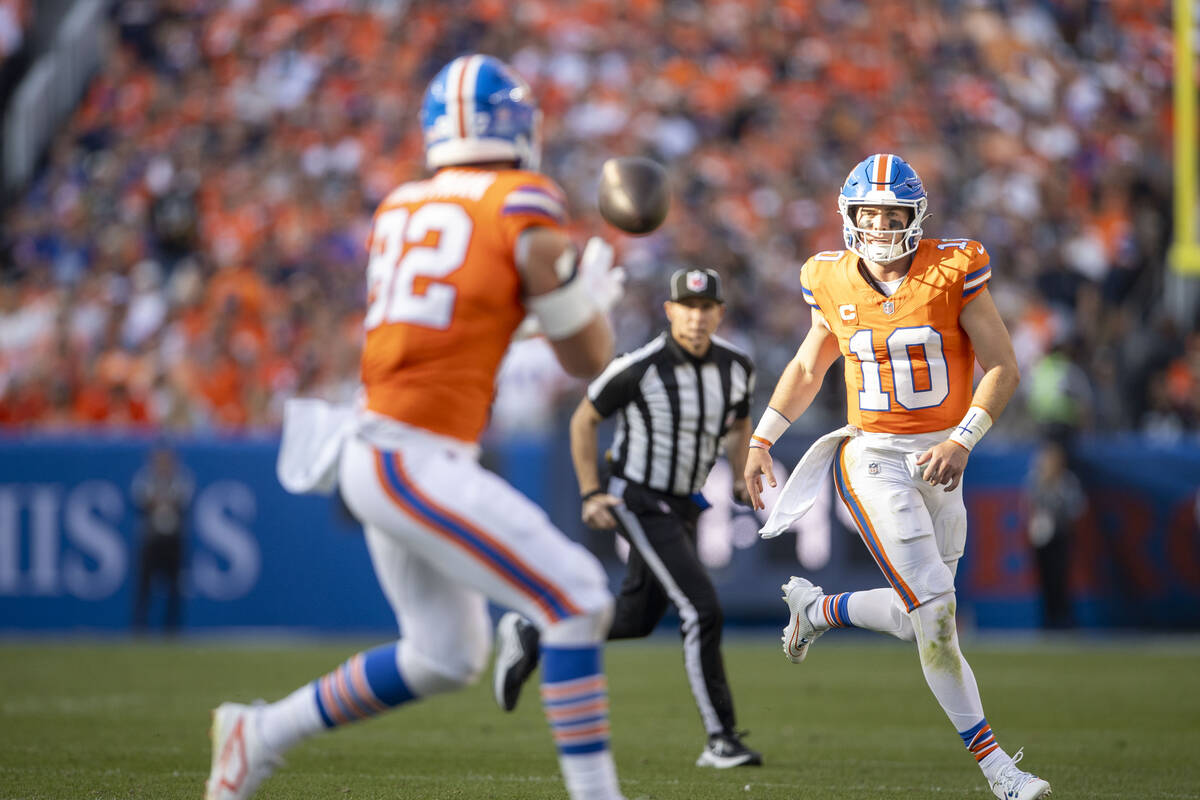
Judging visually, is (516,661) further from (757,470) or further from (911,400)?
(911,400)

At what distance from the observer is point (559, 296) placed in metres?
3.86

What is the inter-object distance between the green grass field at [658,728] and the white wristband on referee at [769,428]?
3.98 ft

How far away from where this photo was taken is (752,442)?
231 inches

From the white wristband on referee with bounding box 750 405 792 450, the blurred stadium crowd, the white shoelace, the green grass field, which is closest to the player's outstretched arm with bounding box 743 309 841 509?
the white wristband on referee with bounding box 750 405 792 450

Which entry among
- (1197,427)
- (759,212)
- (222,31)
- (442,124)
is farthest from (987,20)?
(442,124)

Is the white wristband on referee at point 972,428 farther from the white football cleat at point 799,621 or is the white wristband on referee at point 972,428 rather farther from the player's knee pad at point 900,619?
the white football cleat at point 799,621

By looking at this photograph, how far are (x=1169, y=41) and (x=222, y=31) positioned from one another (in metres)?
10.2

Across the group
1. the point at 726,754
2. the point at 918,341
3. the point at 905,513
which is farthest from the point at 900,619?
the point at 726,754

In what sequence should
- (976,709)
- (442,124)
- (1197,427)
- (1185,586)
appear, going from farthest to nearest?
(1197,427) → (1185,586) → (976,709) → (442,124)

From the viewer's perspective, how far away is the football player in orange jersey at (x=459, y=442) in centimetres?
382

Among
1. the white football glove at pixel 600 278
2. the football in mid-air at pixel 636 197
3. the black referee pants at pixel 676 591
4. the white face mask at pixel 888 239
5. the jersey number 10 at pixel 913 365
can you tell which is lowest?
the black referee pants at pixel 676 591

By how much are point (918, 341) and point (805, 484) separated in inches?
27.5

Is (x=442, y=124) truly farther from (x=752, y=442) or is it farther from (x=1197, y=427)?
(x=1197, y=427)

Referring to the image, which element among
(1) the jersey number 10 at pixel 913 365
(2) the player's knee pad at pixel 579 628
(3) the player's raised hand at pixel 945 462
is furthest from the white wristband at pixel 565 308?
(1) the jersey number 10 at pixel 913 365
